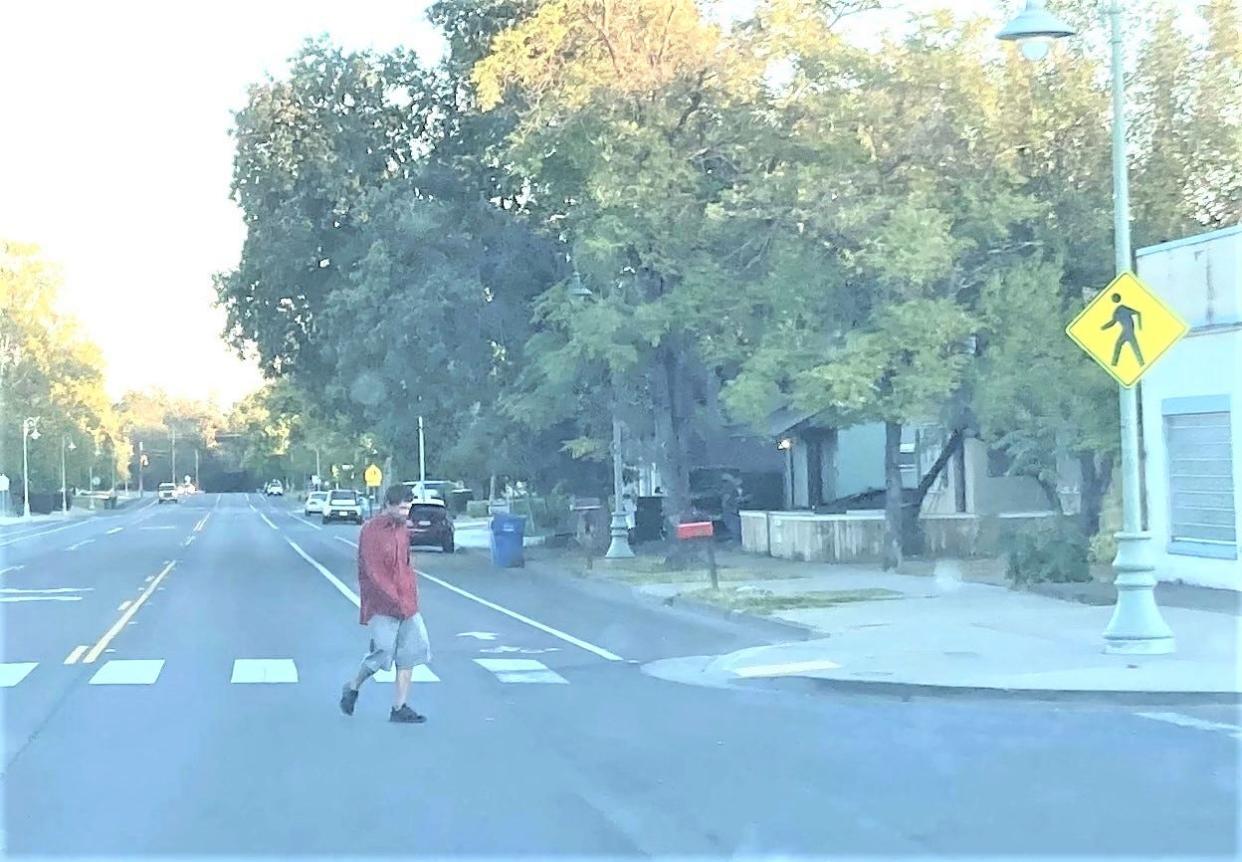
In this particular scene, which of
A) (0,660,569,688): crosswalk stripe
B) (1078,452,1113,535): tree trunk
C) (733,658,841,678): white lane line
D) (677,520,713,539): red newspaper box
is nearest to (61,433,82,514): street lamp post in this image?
(677,520,713,539): red newspaper box

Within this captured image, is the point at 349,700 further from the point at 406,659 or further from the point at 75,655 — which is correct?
the point at 75,655

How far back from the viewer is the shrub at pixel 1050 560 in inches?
945

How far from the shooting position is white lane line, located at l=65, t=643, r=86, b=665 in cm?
1775

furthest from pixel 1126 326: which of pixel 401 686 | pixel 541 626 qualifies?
pixel 541 626

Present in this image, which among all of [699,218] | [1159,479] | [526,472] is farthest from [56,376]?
[1159,479]

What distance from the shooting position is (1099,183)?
26719 mm

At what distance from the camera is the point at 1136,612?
15914 mm

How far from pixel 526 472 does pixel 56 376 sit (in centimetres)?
7092

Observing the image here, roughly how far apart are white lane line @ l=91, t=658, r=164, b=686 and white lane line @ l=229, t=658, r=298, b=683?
0.77 meters

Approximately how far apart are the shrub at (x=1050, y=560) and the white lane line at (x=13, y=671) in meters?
13.4

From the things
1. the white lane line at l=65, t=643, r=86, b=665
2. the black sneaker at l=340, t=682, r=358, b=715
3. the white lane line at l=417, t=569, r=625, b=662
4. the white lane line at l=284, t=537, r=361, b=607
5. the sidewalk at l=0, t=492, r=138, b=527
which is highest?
the sidewalk at l=0, t=492, r=138, b=527

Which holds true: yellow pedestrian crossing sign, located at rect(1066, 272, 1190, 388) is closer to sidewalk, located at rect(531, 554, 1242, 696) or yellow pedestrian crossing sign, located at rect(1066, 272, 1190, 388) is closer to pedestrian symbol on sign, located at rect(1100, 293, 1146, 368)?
pedestrian symbol on sign, located at rect(1100, 293, 1146, 368)

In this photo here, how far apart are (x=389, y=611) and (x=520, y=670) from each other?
3.89 meters

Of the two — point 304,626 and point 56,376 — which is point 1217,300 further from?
point 56,376
